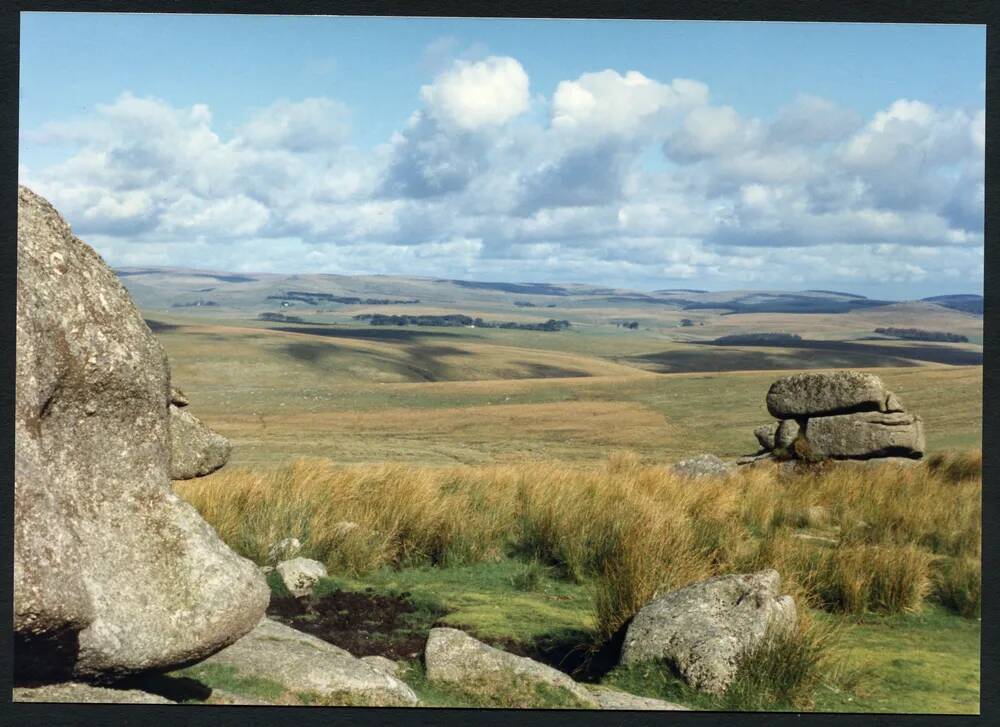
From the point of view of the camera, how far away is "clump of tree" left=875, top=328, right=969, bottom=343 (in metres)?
124

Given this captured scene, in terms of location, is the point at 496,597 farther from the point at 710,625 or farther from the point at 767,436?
the point at 767,436

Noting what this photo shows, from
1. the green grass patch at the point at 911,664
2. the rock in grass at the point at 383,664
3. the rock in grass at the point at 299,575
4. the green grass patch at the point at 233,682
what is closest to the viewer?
the green grass patch at the point at 233,682

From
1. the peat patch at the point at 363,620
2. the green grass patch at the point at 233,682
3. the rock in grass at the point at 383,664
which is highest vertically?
the green grass patch at the point at 233,682

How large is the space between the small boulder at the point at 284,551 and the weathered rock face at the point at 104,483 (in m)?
4.27

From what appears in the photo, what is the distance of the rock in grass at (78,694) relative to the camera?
5.65m

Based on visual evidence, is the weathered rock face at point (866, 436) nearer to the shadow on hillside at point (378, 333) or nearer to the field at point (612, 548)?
the field at point (612, 548)

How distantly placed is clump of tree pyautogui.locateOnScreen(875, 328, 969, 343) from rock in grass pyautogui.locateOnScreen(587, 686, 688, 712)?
125 m

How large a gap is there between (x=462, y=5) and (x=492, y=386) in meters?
46.5

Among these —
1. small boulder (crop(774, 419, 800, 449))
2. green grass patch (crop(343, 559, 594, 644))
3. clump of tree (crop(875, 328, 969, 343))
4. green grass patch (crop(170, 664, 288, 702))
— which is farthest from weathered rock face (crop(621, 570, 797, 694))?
clump of tree (crop(875, 328, 969, 343))

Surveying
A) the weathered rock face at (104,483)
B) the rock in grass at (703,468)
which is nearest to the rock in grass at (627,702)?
the weathered rock face at (104,483)

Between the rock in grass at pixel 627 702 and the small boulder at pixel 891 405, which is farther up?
the small boulder at pixel 891 405

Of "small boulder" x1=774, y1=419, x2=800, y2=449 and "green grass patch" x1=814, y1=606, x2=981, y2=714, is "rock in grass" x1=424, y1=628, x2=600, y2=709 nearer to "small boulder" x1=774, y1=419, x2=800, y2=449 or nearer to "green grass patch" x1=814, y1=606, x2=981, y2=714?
"green grass patch" x1=814, y1=606, x2=981, y2=714

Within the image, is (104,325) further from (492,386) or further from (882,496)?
(492,386)

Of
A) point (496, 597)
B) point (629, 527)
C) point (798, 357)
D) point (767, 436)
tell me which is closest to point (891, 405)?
point (767, 436)
